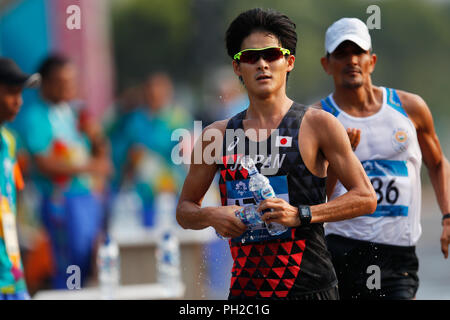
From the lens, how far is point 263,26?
463cm

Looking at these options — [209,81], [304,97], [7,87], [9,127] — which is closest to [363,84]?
[7,87]

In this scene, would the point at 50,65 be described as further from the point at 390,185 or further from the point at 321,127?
the point at 321,127

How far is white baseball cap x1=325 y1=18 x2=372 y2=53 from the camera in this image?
5.82m

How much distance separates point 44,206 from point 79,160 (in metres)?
0.71

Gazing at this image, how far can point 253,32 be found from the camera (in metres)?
4.63

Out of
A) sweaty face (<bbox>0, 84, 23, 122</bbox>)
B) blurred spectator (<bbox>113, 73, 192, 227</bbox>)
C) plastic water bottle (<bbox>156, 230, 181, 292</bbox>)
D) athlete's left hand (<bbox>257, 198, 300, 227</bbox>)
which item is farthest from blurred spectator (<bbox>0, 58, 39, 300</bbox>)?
blurred spectator (<bbox>113, 73, 192, 227</bbox>)

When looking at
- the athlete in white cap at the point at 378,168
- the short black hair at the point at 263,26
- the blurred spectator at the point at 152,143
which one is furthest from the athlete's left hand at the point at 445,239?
the blurred spectator at the point at 152,143

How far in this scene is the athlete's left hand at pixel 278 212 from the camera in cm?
423

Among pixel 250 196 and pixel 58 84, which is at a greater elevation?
pixel 58 84

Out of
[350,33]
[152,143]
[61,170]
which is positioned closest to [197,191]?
[350,33]

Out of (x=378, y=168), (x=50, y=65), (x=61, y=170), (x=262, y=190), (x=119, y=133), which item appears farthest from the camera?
(x=119, y=133)

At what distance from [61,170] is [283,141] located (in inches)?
238

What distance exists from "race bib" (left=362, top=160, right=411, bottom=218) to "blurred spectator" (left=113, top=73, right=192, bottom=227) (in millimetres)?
6681
